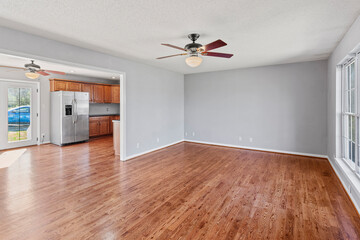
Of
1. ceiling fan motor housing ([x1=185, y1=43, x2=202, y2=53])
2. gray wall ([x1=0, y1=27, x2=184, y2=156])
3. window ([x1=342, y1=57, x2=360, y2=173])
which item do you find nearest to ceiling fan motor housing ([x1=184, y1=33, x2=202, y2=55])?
ceiling fan motor housing ([x1=185, y1=43, x2=202, y2=53])

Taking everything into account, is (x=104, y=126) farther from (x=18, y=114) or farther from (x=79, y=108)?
(x=18, y=114)

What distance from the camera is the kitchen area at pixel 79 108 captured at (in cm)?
648

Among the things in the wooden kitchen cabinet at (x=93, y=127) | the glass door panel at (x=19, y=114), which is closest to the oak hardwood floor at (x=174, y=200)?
the glass door panel at (x=19, y=114)

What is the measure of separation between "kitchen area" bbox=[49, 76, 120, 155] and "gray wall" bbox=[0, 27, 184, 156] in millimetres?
739

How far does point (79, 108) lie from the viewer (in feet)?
22.8

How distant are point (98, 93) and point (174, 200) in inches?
266

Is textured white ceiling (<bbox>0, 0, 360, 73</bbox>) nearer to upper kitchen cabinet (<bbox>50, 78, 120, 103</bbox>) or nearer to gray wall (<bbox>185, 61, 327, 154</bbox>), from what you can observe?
gray wall (<bbox>185, 61, 327, 154</bbox>)

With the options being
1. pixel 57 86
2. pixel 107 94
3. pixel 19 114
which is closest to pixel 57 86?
pixel 57 86

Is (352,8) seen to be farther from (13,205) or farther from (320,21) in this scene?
(13,205)

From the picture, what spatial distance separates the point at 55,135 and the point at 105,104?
106 inches

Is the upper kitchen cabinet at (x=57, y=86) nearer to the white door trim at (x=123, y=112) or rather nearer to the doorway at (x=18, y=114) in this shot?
the doorway at (x=18, y=114)

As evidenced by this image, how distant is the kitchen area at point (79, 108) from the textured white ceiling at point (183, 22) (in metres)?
2.75

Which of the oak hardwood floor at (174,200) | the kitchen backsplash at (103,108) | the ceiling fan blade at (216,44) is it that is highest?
the ceiling fan blade at (216,44)

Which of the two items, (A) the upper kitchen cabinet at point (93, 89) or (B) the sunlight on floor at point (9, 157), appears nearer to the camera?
(B) the sunlight on floor at point (9, 157)
